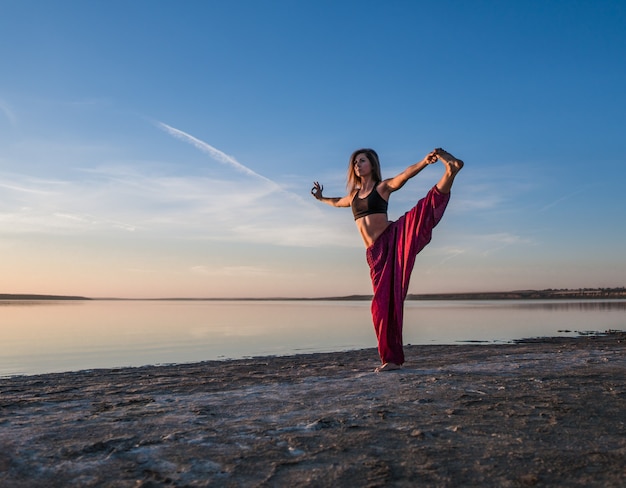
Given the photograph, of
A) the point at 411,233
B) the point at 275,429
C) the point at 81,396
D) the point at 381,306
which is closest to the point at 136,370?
the point at 81,396

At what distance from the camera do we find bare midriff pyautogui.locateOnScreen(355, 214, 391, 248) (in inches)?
260

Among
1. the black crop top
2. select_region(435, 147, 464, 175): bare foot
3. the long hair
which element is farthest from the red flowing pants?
the long hair

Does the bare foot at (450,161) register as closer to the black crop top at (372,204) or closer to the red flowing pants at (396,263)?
the red flowing pants at (396,263)

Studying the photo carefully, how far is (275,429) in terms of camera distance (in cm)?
327

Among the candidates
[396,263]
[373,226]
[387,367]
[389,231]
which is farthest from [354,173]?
[387,367]

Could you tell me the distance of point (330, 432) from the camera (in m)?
3.16

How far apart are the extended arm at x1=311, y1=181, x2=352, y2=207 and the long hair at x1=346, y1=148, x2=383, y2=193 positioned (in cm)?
19

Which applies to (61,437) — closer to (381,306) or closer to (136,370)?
(381,306)

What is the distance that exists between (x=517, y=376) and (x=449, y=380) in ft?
2.65

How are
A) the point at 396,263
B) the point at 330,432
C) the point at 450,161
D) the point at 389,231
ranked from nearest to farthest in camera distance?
the point at 330,432
the point at 450,161
the point at 396,263
the point at 389,231

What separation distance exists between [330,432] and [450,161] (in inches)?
131

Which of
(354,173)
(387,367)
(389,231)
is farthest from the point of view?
(354,173)

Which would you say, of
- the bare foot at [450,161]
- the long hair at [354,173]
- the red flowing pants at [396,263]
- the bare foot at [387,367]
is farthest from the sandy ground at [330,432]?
the long hair at [354,173]

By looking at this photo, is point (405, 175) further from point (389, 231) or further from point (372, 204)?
point (389, 231)
